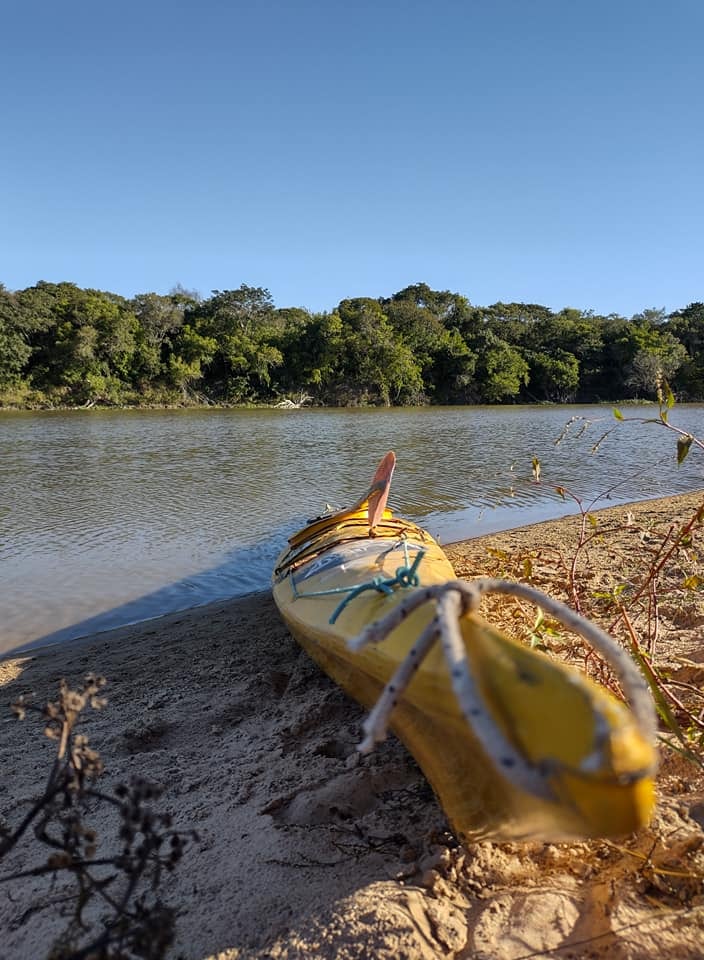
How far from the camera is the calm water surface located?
4.95 metres

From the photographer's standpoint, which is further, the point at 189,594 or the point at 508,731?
the point at 189,594

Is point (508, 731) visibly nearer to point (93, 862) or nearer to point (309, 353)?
point (93, 862)

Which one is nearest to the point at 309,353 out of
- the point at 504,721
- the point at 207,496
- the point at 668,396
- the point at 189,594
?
the point at 207,496

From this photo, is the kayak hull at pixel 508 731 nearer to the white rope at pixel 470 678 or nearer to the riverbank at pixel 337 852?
the white rope at pixel 470 678

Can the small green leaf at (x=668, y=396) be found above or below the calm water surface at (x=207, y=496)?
above

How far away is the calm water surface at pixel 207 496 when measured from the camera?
495 centimetres

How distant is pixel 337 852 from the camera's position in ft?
5.35

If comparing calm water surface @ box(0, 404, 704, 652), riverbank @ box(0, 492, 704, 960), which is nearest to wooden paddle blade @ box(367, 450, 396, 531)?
calm water surface @ box(0, 404, 704, 652)

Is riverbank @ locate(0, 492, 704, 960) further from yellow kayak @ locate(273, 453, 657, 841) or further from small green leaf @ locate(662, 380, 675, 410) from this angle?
small green leaf @ locate(662, 380, 675, 410)

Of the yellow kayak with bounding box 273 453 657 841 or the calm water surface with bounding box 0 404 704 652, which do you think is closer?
the yellow kayak with bounding box 273 453 657 841

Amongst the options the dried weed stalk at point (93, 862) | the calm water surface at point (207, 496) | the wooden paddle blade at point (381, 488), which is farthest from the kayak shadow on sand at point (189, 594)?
the dried weed stalk at point (93, 862)

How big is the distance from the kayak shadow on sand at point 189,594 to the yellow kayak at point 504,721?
3.03m

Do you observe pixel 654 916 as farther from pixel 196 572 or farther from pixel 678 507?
pixel 678 507

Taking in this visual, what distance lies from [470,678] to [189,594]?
14.0ft
